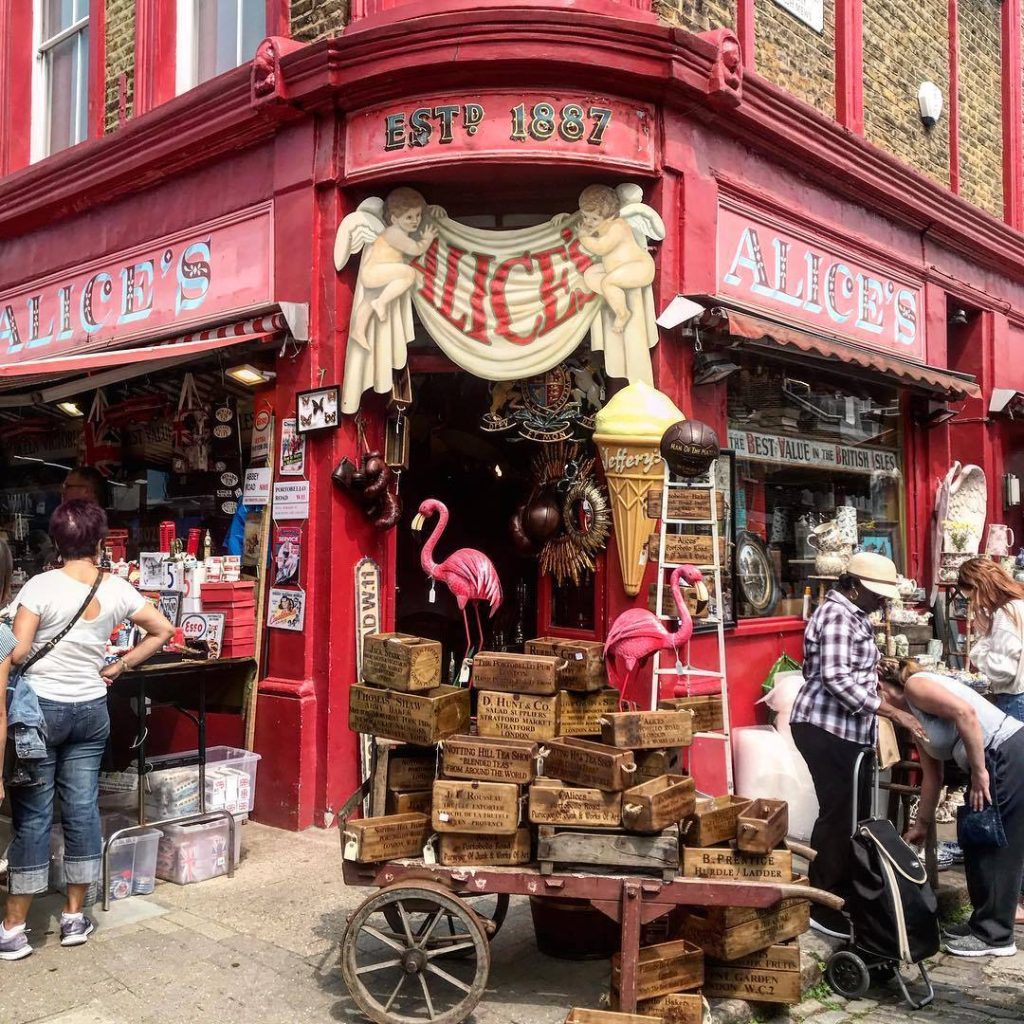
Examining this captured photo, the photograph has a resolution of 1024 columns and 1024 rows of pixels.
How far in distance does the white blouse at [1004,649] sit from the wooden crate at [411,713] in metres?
3.13

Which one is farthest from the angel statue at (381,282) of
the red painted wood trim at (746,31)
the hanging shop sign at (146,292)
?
the red painted wood trim at (746,31)

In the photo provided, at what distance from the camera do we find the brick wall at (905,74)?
31.7ft

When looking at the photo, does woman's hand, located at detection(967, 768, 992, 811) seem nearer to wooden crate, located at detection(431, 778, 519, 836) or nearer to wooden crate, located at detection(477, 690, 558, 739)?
wooden crate, located at detection(477, 690, 558, 739)

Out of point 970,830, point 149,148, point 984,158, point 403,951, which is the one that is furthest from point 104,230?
point 984,158

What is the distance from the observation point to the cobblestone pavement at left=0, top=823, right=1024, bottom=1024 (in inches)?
161

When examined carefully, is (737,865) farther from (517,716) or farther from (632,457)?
(632,457)

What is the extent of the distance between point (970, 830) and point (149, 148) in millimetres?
7980

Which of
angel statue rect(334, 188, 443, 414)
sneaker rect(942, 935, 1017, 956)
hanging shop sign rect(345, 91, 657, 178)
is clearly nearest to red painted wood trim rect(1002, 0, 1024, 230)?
hanging shop sign rect(345, 91, 657, 178)

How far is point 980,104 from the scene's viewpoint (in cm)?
1162

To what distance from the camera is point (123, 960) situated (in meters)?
4.60

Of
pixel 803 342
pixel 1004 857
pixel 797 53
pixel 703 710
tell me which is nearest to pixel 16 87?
pixel 797 53

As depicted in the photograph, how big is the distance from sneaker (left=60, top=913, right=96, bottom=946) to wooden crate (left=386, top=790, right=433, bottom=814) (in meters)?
1.75

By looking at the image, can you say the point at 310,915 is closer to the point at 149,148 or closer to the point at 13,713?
the point at 13,713

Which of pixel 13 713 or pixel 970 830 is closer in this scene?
pixel 13 713
